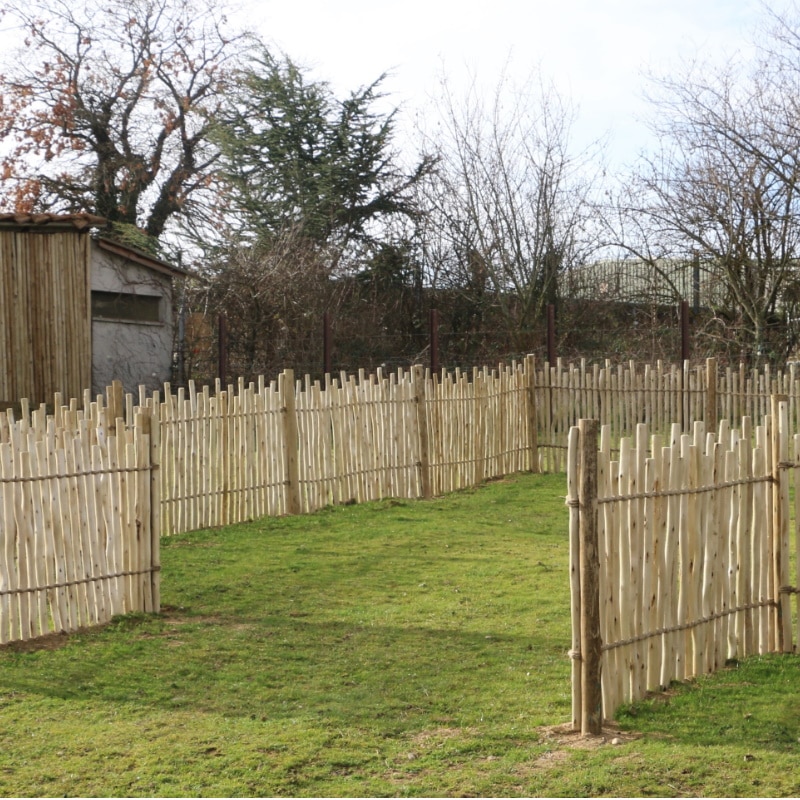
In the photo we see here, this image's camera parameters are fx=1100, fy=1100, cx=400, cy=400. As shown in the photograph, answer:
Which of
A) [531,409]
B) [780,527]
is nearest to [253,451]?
[531,409]

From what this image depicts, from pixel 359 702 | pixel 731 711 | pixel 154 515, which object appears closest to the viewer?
pixel 731 711

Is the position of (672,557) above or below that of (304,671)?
above

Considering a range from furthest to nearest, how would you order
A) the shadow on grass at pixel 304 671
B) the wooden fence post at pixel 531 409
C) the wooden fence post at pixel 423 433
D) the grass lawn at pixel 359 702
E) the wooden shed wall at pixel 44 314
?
the wooden fence post at pixel 531 409
the wooden shed wall at pixel 44 314
the wooden fence post at pixel 423 433
the shadow on grass at pixel 304 671
the grass lawn at pixel 359 702

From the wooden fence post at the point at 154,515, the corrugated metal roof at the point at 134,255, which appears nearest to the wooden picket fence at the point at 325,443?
the wooden fence post at the point at 154,515

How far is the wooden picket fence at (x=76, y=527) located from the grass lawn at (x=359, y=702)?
186mm

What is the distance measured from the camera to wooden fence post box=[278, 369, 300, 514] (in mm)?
10703

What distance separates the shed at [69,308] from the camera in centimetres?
1373

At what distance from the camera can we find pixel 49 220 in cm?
1388

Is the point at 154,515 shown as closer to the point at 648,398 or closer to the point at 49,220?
the point at 49,220

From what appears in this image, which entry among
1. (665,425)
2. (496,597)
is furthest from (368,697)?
(665,425)

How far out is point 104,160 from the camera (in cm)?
2556

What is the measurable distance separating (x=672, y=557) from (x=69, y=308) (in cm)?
1076

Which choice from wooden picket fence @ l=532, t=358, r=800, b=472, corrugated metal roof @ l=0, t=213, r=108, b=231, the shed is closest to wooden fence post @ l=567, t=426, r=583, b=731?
wooden picket fence @ l=532, t=358, r=800, b=472

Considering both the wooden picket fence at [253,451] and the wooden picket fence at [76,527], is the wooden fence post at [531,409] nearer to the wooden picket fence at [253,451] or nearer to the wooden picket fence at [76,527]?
the wooden picket fence at [253,451]
